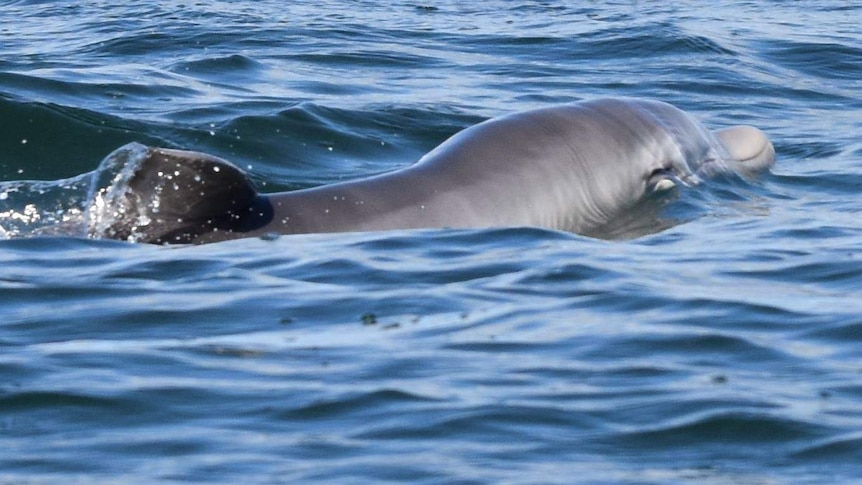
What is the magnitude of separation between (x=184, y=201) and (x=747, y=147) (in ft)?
14.9

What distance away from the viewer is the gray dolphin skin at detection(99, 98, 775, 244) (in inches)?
279

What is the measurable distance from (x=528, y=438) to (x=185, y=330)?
1.76 metres

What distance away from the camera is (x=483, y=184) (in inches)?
318

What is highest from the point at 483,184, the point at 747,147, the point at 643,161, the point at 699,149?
the point at 483,184

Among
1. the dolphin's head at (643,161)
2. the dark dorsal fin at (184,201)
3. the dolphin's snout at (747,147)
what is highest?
the dark dorsal fin at (184,201)

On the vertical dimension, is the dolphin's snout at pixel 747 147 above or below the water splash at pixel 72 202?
below

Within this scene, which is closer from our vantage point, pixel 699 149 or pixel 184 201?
pixel 184 201

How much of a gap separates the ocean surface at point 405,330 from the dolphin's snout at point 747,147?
121 millimetres

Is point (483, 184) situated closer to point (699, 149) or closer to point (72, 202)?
point (699, 149)

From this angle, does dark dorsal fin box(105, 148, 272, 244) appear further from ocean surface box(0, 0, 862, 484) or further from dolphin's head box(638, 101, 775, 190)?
dolphin's head box(638, 101, 775, 190)

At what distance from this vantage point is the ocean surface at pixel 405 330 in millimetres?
4598

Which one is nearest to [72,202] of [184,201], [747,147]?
[184,201]

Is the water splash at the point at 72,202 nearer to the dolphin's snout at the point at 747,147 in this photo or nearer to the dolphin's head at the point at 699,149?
the dolphin's head at the point at 699,149

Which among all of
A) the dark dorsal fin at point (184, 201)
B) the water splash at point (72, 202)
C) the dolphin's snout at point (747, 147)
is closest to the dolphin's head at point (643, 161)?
the dolphin's snout at point (747, 147)
